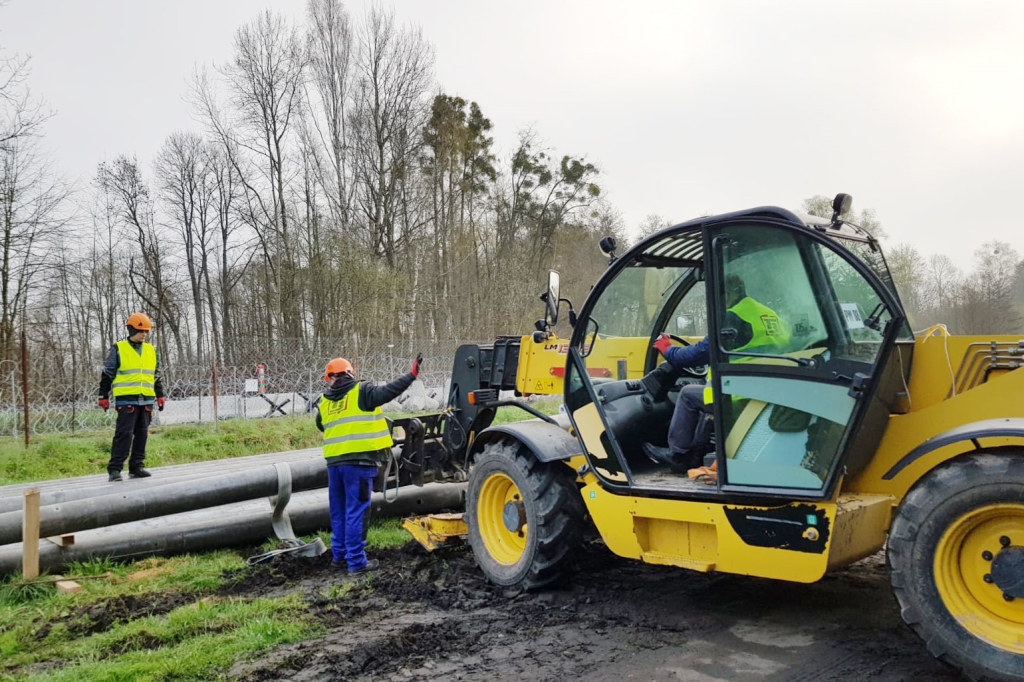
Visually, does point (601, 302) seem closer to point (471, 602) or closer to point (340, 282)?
point (471, 602)

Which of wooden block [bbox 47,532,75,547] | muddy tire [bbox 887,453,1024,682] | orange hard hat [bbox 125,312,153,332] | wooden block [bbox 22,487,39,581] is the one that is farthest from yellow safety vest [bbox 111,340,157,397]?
muddy tire [bbox 887,453,1024,682]

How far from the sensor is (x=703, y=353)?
4.95m

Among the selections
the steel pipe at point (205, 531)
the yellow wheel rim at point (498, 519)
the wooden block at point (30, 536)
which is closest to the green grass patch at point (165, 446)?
the steel pipe at point (205, 531)

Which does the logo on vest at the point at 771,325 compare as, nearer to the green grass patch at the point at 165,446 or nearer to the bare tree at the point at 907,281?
the bare tree at the point at 907,281

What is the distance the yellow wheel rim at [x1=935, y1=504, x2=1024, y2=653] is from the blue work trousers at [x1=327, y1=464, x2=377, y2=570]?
432cm

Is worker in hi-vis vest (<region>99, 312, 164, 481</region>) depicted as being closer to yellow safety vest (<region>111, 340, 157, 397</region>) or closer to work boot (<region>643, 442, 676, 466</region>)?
yellow safety vest (<region>111, 340, 157, 397</region>)

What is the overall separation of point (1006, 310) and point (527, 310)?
19.9m

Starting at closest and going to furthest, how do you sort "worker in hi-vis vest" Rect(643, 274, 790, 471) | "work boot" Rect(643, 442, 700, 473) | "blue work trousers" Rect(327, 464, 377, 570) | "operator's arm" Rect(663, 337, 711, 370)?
1. "worker in hi-vis vest" Rect(643, 274, 790, 471)
2. "operator's arm" Rect(663, 337, 711, 370)
3. "work boot" Rect(643, 442, 700, 473)
4. "blue work trousers" Rect(327, 464, 377, 570)

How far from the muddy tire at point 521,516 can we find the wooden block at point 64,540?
10.6 feet

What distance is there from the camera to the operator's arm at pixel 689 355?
4949mm

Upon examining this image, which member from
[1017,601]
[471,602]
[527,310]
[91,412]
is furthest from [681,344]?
[527,310]

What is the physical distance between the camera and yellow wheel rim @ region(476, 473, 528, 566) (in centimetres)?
597

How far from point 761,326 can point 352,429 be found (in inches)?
144

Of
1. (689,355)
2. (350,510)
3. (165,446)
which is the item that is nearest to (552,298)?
(689,355)
